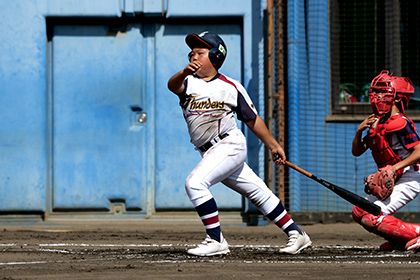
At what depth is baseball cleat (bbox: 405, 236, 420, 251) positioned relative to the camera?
679cm

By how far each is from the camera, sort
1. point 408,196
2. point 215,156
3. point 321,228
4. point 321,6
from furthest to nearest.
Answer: point 321,6, point 321,228, point 408,196, point 215,156

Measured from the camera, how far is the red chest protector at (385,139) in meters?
6.91

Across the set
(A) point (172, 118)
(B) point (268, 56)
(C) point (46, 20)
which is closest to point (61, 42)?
(C) point (46, 20)

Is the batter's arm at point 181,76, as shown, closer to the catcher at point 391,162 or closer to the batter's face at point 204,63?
the batter's face at point 204,63

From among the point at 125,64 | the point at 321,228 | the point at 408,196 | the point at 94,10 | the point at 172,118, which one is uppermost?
the point at 94,10

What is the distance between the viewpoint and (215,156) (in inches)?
257

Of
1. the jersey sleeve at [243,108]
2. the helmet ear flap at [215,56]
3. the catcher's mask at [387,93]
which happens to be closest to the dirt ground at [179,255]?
the jersey sleeve at [243,108]

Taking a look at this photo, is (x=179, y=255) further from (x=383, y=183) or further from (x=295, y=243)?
(x=383, y=183)

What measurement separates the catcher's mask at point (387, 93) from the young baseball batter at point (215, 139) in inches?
42.0

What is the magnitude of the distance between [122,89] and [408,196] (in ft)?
15.8

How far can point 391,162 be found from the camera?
22.9 ft

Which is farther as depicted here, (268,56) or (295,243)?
(268,56)

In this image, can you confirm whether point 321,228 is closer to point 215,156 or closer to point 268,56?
point 268,56

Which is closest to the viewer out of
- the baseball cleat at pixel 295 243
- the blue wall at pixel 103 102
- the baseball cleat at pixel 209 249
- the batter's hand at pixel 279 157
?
the baseball cleat at pixel 209 249
